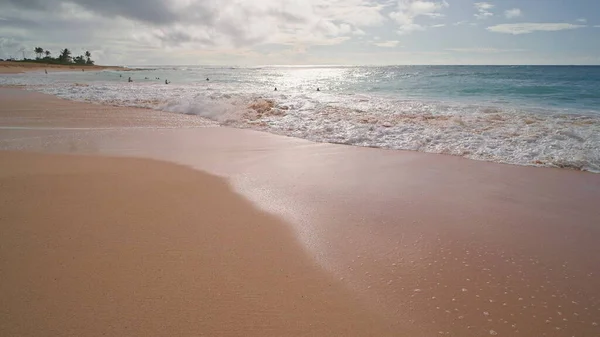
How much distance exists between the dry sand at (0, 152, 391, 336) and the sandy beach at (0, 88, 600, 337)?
0.01 metres

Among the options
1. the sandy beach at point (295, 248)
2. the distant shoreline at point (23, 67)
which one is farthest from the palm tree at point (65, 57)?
the sandy beach at point (295, 248)

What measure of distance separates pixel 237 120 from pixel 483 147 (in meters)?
7.77

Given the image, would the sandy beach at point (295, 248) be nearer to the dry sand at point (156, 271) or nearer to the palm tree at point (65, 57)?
the dry sand at point (156, 271)

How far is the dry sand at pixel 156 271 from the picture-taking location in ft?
8.20

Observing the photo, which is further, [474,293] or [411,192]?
[411,192]

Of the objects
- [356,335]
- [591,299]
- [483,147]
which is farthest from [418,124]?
[356,335]

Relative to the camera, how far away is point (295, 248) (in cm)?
359

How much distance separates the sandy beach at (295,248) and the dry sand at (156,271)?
0.01 meters

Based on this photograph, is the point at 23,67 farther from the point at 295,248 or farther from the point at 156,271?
the point at 295,248

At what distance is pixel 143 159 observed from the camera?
6.81 m

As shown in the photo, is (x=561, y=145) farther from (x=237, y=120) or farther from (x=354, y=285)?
(x=237, y=120)

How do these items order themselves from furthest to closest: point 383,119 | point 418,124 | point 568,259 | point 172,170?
point 383,119
point 418,124
point 172,170
point 568,259

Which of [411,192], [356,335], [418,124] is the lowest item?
[356,335]

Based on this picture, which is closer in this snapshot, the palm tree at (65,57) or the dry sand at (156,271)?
the dry sand at (156,271)
